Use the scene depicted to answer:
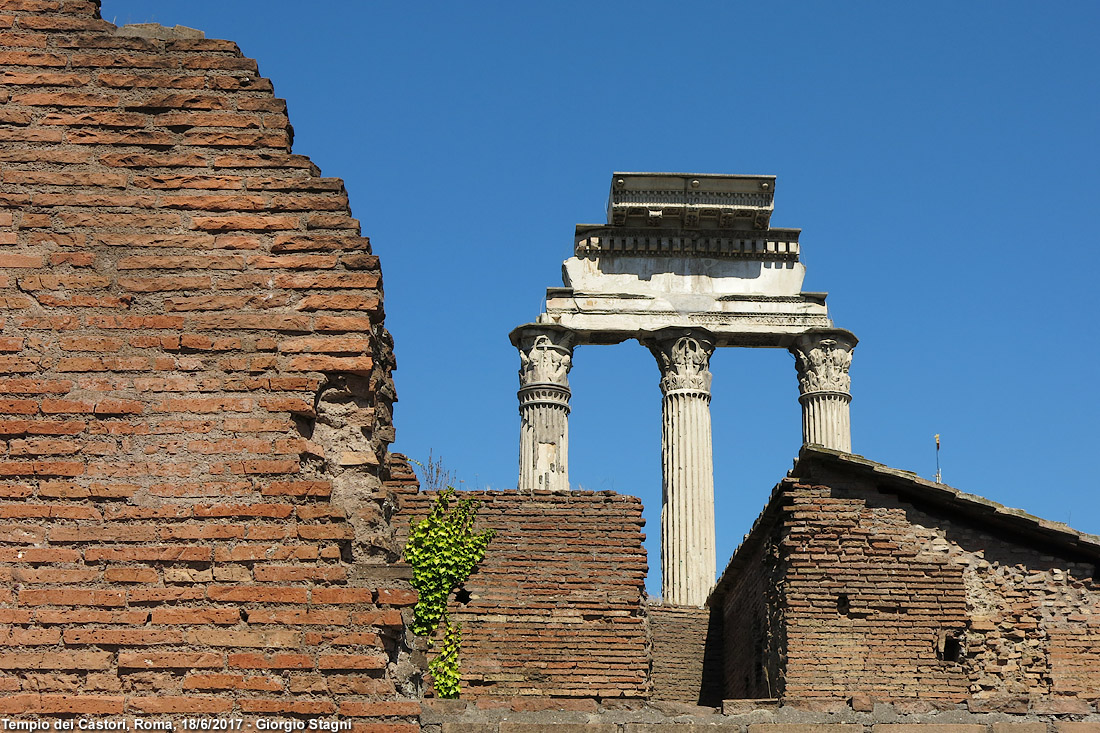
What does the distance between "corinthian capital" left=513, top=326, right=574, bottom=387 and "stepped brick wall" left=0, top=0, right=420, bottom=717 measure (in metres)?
13.9

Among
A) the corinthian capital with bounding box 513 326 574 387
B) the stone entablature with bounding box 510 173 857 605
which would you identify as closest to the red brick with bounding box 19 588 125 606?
the stone entablature with bounding box 510 173 857 605

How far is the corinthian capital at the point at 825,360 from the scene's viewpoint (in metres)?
20.2

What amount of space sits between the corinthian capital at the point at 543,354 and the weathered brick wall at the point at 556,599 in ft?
23.9

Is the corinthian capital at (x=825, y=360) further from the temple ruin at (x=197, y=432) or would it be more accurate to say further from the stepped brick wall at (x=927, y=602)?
the temple ruin at (x=197, y=432)

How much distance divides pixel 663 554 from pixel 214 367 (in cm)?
1437

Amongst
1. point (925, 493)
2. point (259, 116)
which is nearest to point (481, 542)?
point (925, 493)

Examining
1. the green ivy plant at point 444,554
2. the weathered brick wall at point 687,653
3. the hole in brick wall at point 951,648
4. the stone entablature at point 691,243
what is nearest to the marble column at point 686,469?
the stone entablature at point 691,243

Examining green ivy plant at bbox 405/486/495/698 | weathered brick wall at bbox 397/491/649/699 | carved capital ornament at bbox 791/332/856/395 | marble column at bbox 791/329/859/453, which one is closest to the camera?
weathered brick wall at bbox 397/491/649/699

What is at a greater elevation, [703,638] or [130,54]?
[130,54]

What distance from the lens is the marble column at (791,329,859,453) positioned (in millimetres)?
19922

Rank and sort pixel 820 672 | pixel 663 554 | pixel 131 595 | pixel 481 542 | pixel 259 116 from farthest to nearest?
pixel 663 554
pixel 481 542
pixel 820 672
pixel 259 116
pixel 131 595

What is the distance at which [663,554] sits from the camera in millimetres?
18844

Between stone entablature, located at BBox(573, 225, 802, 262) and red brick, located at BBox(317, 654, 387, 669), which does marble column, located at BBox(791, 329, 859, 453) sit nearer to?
stone entablature, located at BBox(573, 225, 802, 262)

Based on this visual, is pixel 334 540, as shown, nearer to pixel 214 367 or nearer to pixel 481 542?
pixel 214 367
